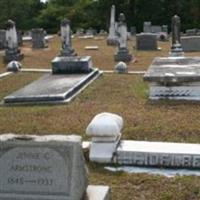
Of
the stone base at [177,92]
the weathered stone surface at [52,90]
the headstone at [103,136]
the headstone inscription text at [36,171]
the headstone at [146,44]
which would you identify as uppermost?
the headstone inscription text at [36,171]

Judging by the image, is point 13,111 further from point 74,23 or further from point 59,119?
point 74,23

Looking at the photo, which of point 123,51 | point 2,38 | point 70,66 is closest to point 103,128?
point 70,66

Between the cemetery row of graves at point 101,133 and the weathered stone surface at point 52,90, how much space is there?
20mm

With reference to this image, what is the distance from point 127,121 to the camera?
8.10 metres

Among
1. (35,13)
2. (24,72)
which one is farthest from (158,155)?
→ (35,13)

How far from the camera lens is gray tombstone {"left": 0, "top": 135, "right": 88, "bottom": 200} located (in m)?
3.98

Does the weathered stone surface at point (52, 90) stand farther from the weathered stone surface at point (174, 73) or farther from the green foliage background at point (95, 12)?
the green foliage background at point (95, 12)

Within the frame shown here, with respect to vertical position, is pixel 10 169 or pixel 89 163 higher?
pixel 10 169

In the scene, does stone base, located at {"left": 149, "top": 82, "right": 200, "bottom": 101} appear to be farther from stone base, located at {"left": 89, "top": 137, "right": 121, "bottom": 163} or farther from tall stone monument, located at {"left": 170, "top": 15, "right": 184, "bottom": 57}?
tall stone monument, located at {"left": 170, "top": 15, "right": 184, "bottom": 57}

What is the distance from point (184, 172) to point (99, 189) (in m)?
1.56

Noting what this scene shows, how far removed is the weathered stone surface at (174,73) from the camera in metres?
9.68

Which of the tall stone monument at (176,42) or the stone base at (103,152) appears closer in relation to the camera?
the stone base at (103,152)

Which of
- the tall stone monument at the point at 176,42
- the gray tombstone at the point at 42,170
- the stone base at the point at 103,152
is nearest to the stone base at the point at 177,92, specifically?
the stone base at the point at 103,152

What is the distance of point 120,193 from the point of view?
5109mm
